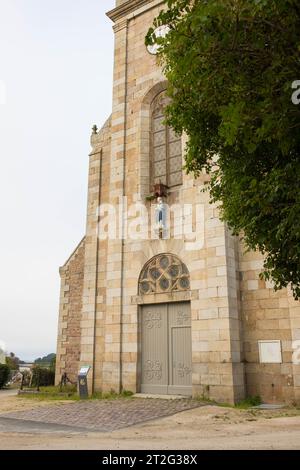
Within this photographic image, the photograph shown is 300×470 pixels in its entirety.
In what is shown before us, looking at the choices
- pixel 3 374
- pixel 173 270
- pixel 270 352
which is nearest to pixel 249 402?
pixel 270 352

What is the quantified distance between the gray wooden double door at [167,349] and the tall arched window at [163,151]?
158 inches

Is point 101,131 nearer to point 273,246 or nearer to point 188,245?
point 188,245

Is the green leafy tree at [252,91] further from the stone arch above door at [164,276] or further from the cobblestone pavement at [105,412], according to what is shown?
the stone arch above door at [164,276]

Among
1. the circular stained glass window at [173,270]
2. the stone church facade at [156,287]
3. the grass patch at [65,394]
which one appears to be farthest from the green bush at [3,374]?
the circular stained glass window at [173,270]

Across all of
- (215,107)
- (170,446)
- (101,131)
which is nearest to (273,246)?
(215,107)

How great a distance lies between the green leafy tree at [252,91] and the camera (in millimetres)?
5418

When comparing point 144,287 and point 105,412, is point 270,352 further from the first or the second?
point 105,412

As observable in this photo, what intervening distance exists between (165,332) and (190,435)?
5.73 meters

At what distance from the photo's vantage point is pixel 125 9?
1673 cm

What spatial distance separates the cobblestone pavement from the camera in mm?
8586

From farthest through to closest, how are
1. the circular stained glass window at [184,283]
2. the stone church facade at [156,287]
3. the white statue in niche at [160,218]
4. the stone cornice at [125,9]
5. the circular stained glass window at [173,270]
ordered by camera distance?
the stone cornice at [125,9]
the white statue in niche at [160,218]
the circular stained glass window at [173,270]
the circular stained glass window at [184,283]
the stone church facade at [156,287]

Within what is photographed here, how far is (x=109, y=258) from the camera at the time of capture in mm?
14359

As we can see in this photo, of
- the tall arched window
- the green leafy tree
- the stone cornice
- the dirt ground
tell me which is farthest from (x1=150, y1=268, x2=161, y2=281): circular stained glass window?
the stone cornice

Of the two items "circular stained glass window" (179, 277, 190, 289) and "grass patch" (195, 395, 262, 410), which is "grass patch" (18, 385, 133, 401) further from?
"circular stained glass window" (179, 277, 190, 289)
